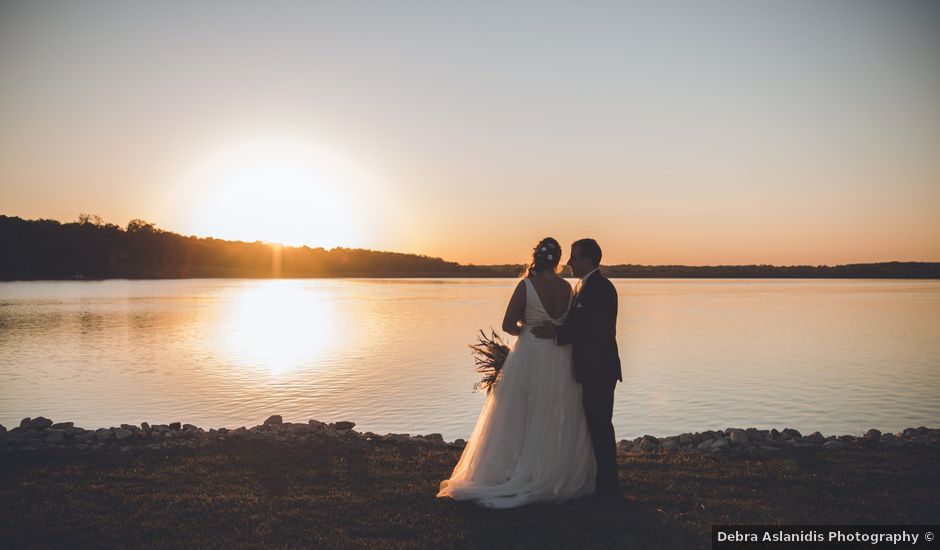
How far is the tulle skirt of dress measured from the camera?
727cm

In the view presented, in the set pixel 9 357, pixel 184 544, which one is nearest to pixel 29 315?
pixel 9 357

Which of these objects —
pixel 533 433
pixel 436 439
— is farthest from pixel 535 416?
pixel 436 439

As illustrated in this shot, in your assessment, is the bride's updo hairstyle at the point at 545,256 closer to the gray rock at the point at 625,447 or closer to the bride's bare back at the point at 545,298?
the bride's bare back at the point at 545,298

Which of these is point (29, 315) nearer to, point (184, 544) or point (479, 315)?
point (479, 315)

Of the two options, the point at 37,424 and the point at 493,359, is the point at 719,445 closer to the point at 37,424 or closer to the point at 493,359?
the point at 493,359

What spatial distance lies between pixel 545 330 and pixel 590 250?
1082mm

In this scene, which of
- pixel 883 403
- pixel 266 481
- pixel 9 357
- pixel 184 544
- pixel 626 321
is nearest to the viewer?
pixel 184 544

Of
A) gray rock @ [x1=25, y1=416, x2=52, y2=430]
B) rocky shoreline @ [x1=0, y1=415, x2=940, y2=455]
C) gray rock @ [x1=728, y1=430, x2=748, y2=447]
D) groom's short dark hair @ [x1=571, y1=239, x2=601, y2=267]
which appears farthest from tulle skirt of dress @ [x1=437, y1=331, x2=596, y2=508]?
gray rock @ [x1=25, y1=416, x2=52, y2=430]

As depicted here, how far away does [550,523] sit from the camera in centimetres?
659

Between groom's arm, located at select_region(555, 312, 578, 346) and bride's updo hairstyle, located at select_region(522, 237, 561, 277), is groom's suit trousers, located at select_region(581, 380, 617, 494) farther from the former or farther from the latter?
bride's updo hairstyle, located at select_region(522, 237, 561, 277)

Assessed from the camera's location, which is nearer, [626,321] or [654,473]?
[654,473]

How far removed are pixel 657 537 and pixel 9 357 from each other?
27202mm

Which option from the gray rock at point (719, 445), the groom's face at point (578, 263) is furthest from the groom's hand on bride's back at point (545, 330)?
the gray rock at point (719, 445)

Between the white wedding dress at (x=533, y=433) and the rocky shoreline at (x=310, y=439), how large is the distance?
317cm
